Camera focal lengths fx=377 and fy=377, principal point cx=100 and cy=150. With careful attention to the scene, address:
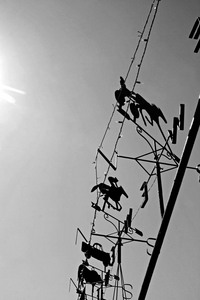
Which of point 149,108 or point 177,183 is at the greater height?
point 149,108

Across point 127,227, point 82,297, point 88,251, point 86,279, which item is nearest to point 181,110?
point 127,227

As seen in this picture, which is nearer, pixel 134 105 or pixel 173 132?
pixel 173 132

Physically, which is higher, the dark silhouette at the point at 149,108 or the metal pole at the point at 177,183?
the dark silhouette at the point at 149,108

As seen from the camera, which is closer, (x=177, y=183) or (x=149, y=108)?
(x=177, y=183)

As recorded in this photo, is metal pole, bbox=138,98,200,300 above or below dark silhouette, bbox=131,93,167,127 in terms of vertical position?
below

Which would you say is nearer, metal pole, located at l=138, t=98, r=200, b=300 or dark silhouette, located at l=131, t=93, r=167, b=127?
metal pole, located at l=138, t=98, r=200, b=300

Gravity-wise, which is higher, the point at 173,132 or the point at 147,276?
the point at 173,132

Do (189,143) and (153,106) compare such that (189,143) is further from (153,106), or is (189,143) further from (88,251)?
(88,251)

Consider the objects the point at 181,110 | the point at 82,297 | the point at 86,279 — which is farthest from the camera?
the point at 82,297

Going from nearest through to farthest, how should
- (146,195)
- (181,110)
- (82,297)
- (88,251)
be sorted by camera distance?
(181,110) → (146,195) → (88,251) → (82,297)

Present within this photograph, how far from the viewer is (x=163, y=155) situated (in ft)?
14.1

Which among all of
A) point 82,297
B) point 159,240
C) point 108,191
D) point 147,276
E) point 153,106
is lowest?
point 82,297

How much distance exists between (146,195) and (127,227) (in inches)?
59.1

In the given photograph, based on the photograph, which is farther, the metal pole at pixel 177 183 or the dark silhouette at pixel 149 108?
the dark silhouette at pixel 149 108
